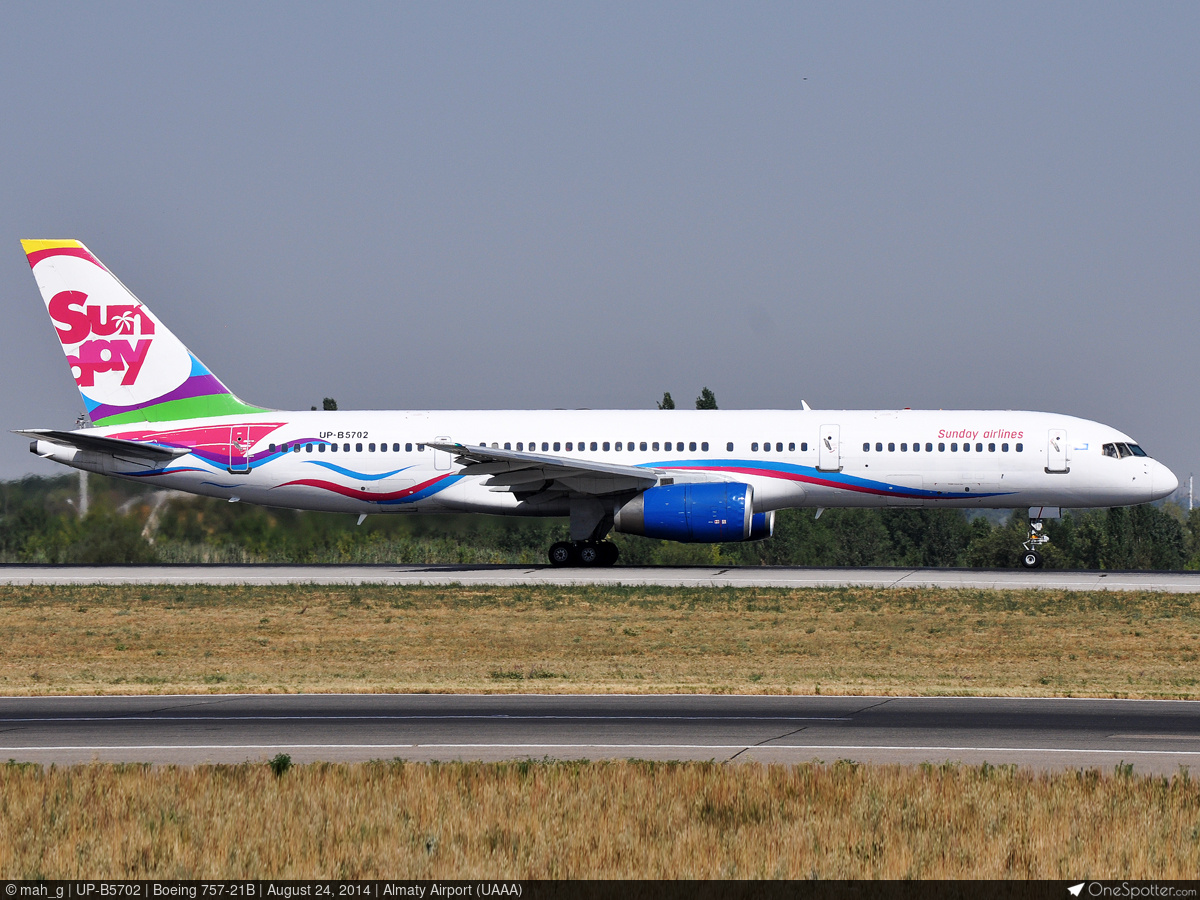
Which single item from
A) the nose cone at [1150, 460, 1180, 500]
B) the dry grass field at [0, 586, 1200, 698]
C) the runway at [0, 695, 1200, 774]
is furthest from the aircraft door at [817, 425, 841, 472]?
the runway at [0, 695, 1200, 774]

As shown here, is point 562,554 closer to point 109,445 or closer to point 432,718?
point 109,445

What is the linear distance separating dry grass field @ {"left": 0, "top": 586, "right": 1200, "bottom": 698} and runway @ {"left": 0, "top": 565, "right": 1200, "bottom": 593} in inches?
56.5

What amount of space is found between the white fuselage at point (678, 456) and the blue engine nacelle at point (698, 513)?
1.55 meters

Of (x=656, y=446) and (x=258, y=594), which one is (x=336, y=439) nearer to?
(x=258, y=594)

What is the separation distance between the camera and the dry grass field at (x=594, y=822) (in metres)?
10.3

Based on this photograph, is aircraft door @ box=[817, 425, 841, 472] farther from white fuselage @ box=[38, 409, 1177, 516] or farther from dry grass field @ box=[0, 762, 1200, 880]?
dry grass field @ box=[0, 762, 1200, 880]

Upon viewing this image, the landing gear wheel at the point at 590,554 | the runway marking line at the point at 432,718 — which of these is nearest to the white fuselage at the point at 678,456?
the landing gear wheel at the point at 590,554

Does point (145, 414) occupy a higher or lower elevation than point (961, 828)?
higher

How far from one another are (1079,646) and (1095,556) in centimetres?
4261

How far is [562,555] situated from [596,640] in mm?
12809

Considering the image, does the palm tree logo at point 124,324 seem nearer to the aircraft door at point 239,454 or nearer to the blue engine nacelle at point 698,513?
the aircraft door at point 239,454

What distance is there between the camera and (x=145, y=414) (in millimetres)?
39406

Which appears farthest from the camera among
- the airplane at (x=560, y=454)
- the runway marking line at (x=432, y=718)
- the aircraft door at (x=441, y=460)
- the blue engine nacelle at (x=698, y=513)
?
the aircraft door at (x=441, y=460)

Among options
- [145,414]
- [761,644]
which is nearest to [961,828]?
[761,644]
